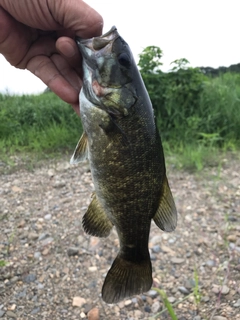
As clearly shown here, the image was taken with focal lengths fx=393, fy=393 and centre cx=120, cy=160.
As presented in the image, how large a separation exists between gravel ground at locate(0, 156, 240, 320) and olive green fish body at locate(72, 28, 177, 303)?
1232mm

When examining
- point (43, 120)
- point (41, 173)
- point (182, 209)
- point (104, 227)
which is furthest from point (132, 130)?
point (43, 120)

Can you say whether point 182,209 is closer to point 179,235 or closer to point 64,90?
point 179,235

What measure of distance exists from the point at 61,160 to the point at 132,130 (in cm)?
356

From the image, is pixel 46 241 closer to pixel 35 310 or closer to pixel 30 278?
pixel 30 278

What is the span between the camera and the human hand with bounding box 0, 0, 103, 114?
2143mm

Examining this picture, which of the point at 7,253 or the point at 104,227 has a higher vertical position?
the point at 104,227

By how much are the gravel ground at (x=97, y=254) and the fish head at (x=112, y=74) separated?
5.53 feet

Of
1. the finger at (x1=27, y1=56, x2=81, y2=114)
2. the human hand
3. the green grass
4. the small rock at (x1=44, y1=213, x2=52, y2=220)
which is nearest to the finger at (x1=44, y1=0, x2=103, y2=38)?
the human hand

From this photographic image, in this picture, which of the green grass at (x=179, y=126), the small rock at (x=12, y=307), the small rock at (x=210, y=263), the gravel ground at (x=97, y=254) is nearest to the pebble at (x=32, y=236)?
the gravel ground at (x=97, y=254)

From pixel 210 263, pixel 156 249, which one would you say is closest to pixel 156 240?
pixel 156 249

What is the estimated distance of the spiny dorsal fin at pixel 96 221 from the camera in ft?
6.85

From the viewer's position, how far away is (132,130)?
1846 mm

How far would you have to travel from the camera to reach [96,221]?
6.87ft

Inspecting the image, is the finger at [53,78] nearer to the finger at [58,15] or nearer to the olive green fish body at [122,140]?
the finger at [58,15]
